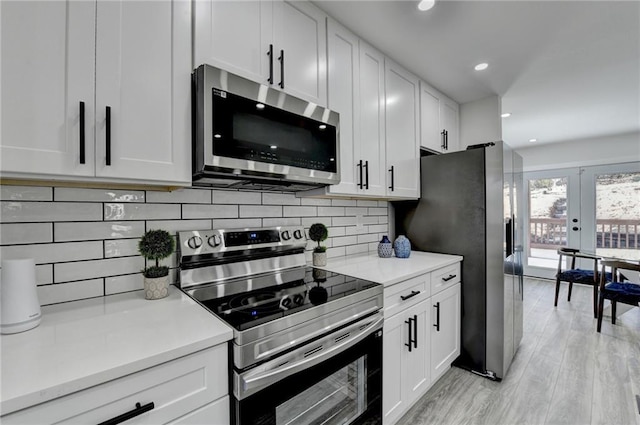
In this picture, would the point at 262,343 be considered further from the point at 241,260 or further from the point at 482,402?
the point at 482,402

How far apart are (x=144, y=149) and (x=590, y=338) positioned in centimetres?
404

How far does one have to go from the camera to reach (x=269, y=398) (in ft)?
3.24

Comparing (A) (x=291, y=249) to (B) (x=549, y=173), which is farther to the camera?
(B) (x=549, y=173)

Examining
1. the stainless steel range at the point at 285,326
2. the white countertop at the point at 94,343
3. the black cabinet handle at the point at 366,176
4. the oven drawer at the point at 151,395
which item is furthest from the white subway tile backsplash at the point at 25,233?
the black cabinet handle at the point at 366,176

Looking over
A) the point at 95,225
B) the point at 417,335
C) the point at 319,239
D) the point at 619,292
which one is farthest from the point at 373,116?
the point at 619,292

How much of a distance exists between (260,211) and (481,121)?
2.56m

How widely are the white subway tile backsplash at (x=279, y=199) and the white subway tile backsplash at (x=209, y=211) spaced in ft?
0.69

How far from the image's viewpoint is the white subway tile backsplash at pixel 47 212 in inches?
41.4

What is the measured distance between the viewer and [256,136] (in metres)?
1.30

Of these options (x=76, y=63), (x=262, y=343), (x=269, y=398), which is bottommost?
(x=269, y=398)

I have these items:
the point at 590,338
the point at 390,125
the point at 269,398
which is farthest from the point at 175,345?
the point at 590,338

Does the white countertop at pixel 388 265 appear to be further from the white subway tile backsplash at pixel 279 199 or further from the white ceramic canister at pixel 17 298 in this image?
the white ceramic canister at pixel 17 298

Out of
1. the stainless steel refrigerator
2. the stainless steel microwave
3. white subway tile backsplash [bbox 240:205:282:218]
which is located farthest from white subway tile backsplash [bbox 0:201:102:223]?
the stainless steel refrigerator

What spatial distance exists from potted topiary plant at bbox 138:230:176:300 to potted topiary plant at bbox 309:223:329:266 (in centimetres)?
93
